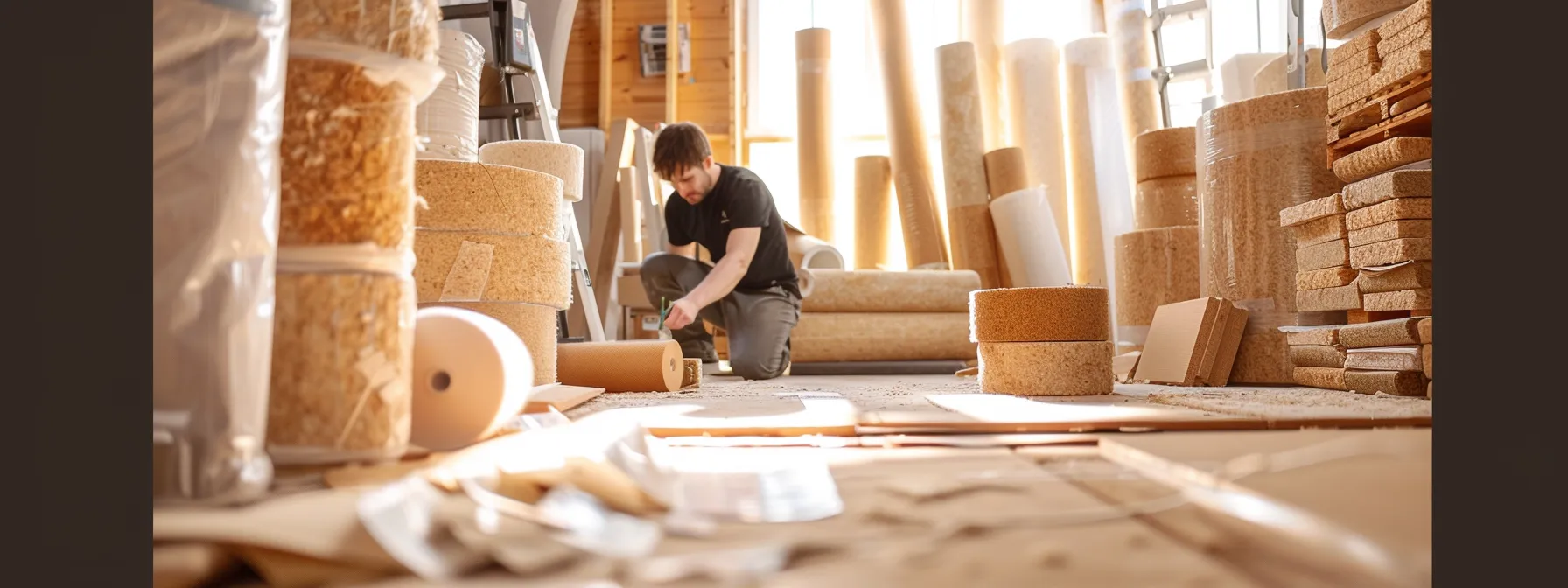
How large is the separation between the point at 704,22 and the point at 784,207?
147cm

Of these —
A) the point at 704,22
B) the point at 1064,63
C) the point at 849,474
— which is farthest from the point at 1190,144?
the point at 704,22

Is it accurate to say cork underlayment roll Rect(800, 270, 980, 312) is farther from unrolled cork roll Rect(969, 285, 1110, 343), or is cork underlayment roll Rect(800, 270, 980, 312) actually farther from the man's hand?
unrolled cork roll Rect(969, 285, 1110, 343)

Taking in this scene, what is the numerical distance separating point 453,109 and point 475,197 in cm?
41

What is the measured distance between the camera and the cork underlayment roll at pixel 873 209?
5773 mm

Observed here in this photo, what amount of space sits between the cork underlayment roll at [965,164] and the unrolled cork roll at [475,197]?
340cm

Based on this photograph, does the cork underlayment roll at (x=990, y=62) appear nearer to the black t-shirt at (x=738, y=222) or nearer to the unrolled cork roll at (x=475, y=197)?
the black t-shirt at (x=738, y=222)

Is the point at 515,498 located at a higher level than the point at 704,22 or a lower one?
lower

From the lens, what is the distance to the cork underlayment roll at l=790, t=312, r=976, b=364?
15.1 feet

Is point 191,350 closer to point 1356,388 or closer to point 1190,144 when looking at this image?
point 1356,388

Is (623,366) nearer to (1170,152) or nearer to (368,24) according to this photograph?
(368,24)

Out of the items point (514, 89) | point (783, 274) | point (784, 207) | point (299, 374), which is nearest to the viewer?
point (299, 374)

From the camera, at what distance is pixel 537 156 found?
3488mm

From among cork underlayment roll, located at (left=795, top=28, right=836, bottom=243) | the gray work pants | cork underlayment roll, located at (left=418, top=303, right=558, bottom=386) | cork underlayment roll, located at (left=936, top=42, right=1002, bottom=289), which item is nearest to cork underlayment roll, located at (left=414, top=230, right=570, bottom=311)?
cork underlayment roll, located at (left=418, top=303, right=558, bottom=386)

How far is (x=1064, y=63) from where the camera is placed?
5.76m
